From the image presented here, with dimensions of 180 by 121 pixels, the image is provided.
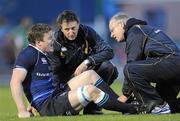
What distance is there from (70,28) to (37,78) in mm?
961

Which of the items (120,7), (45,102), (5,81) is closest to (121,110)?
(45,102)

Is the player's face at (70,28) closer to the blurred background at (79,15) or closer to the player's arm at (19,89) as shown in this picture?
the player's arm at (19,89)

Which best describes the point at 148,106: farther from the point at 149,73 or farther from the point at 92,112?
the point at 92,112

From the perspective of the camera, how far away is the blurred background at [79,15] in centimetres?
3086

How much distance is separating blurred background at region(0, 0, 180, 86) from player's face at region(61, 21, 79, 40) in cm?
1760

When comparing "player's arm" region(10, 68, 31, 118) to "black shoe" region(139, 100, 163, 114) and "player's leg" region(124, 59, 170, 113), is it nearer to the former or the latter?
"player's leg" region(124, 59, 170, 113)

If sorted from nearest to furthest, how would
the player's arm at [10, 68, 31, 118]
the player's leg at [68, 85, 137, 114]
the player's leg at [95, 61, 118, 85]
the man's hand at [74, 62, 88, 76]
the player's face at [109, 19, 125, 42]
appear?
1. the player's arm at [10, 68, 31, 118]
2. the player's leg at [68, 85, 137, 114]
3. the player's face at [109, 19, 125, 42]
4. the man's hand at [74, 62, 88, 76]
5. the player's leg at [95, 61, 118, 85]

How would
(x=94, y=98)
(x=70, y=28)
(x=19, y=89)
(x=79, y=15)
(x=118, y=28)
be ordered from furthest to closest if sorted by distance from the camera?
(x=79, y=15), (x=70, y=28), (x=118, y=28), (x=94, y=98), (x=19, y=89)

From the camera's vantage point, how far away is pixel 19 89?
9.90 meters

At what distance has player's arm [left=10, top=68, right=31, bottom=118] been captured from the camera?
988 cm

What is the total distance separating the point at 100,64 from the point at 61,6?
83.4 ft

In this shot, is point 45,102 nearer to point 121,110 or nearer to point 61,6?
point 121,110

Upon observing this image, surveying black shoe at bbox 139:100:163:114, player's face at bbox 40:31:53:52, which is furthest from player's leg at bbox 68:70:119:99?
player's face at bbox 40:31:53:52

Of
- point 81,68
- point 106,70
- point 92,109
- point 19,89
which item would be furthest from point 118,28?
point 19,89
